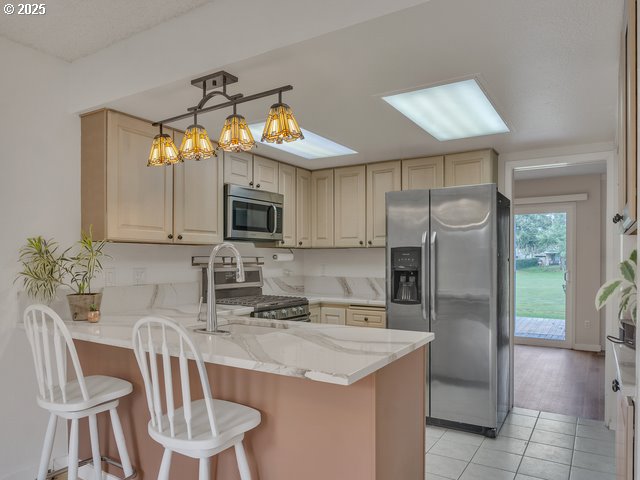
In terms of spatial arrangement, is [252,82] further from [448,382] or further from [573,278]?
[573,278]

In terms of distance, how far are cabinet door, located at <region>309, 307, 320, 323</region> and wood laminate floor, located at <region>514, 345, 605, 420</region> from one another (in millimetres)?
1934

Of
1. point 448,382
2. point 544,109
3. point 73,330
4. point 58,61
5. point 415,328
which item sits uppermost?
point 58,61

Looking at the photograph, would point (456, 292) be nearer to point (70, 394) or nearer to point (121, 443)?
point (121, 443)

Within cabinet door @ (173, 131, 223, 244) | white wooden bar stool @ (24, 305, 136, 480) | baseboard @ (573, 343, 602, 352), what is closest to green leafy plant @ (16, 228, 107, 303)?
white wooden bar stool @ (24, 305, 136, 480)

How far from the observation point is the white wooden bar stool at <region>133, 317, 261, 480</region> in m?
1.60

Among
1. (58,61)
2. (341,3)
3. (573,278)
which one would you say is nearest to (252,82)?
(341,3)

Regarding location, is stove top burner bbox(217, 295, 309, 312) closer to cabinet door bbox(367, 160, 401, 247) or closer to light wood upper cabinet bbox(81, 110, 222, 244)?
light wood upper cabinet bbox(81, 110, 222, 244)

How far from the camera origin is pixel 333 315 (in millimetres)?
4184

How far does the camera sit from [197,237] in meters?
3.40

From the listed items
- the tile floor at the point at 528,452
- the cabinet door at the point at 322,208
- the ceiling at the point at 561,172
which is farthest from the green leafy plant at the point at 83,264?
the ceiling at the point at 561,172

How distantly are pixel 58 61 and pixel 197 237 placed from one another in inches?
57.2

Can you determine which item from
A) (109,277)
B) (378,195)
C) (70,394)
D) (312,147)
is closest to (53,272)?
(109,277)

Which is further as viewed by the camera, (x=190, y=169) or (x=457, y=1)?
(x=190, y=169)

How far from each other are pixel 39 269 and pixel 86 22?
1.39 metres
